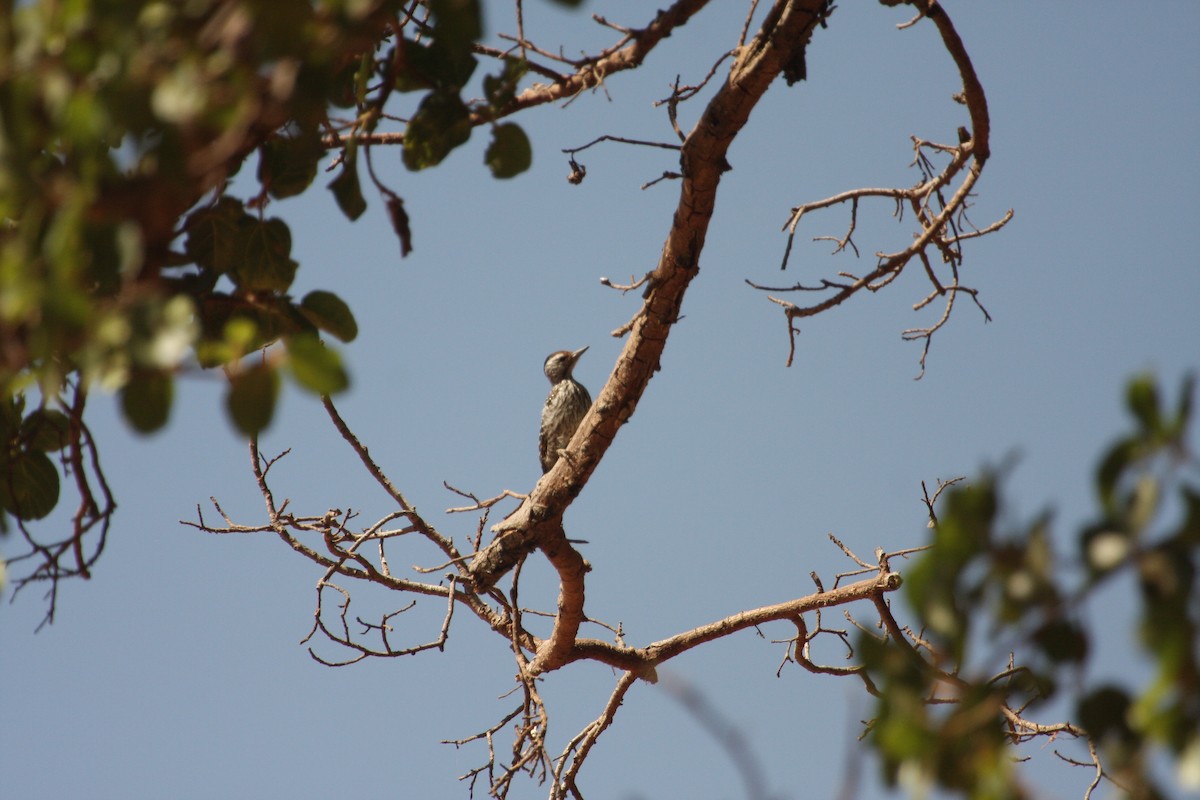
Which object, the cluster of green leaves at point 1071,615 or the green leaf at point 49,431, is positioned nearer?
the cluster of green leaves at point 1071,615

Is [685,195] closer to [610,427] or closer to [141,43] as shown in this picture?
[610,427]

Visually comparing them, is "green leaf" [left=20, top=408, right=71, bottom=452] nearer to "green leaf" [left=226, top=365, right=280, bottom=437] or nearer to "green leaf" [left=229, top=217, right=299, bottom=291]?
"green leaf" [left=229, top=217, right=299, bottom=291]

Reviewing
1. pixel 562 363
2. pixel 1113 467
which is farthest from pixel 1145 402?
pixel 562 363

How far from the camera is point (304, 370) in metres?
1.43

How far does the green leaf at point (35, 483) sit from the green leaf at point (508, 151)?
4.25 ft

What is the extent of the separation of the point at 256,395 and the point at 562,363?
24.6ft

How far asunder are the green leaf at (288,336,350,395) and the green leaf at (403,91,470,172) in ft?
3.86

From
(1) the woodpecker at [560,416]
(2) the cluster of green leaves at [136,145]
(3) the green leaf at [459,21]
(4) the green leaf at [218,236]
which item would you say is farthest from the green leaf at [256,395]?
(1) the woodpecker at [560,416]

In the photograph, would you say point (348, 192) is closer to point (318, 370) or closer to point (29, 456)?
point (29, 456)

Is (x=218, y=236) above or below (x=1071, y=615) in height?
above

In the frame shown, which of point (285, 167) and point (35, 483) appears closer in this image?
point (285, 167)

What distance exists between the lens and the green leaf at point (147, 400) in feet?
5.06

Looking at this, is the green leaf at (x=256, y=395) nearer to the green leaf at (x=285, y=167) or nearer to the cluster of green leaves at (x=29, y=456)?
the green leaf at (x=285, y=167)

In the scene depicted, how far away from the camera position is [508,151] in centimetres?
262
